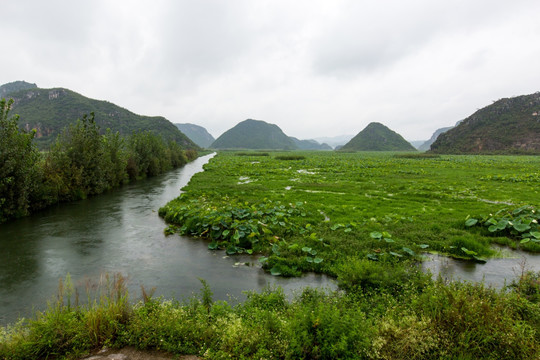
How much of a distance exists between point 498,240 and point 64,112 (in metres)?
145

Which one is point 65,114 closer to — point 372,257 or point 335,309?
point 372,257

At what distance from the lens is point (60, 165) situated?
21.6m

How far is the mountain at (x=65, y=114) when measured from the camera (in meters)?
101

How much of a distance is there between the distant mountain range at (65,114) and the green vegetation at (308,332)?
101m

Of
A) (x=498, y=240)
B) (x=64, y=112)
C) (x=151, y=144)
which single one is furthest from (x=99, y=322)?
(x=64, y=112)

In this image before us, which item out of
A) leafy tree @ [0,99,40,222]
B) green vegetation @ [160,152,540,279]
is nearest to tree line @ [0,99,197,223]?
leafy tree @ [0,99,40,222]

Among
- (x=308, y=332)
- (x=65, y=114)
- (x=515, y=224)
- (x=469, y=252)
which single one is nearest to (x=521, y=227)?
(x=515, y=224)

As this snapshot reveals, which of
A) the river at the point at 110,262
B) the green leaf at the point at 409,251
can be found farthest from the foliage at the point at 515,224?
the river at the point at 110,262

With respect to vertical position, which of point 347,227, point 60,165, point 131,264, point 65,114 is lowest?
point 131,264

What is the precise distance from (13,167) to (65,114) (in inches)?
4799

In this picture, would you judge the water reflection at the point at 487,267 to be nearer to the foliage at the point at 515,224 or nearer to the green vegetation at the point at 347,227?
the green vegetation at the point at 347,227

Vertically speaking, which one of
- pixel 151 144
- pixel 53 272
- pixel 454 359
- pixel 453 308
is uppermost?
pixel 151 144

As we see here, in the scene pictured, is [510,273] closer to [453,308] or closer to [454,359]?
[453,308]

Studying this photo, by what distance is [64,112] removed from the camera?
110188 millimetres
